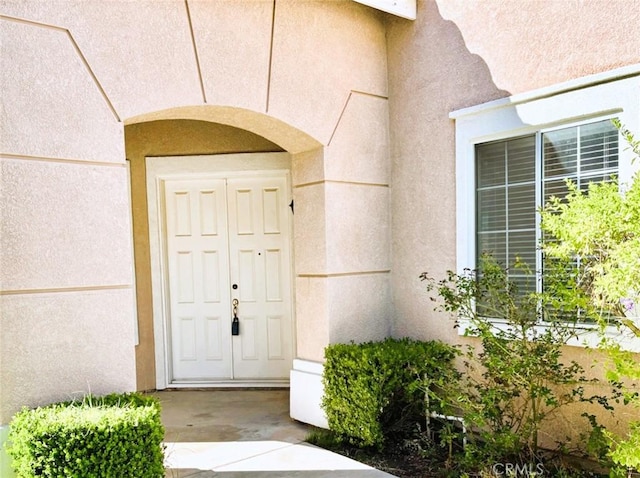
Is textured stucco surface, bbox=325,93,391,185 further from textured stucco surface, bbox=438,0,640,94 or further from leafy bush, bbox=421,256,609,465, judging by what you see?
leafy bush, bbox=421,256,609,465

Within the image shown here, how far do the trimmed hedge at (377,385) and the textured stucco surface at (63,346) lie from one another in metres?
1.85

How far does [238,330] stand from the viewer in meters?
6.56

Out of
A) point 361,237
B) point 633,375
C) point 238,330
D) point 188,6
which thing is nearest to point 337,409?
point 361,237

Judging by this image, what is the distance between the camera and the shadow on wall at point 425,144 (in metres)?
4.88

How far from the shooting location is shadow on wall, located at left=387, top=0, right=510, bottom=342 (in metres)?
4.88

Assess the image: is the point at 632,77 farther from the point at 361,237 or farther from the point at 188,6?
the point at 188,6

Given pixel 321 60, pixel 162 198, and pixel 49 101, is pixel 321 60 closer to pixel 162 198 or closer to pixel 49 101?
pixel 49 101

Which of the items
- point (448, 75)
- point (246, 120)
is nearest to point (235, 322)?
point (246, 120)

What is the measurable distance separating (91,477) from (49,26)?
10.1 feet

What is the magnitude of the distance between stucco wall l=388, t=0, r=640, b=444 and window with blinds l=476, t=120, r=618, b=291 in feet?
1.10

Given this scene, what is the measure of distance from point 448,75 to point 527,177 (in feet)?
4.23

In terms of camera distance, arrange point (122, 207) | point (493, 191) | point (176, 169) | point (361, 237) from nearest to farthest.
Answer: point (122, 207), point (493, 191), point (361, 237), point (176, 169)

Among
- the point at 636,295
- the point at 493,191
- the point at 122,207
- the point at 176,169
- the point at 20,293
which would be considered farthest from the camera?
the point at 176,169

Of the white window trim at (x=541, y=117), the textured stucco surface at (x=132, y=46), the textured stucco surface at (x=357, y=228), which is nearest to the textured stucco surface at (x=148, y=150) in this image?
the textured stucco surface at (x=357, y=228)
